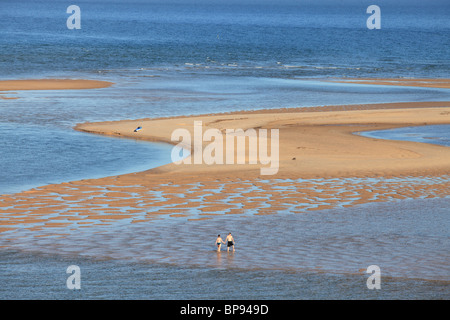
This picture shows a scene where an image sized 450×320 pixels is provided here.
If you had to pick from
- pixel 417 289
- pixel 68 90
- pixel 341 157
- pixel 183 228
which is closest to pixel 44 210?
pixel 183 228

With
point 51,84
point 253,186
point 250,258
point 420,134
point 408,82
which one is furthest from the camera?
point 408,82

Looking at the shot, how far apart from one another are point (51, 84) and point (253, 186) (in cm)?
2959

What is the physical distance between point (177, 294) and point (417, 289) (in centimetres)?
391

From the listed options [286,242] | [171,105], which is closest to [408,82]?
[171,105]

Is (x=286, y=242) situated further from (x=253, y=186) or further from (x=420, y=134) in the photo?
(x=420, y=134)

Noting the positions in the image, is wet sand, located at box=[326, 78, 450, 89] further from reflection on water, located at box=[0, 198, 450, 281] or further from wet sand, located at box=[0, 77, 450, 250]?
reflection on water, located at box=[0, 198, 450, 281]

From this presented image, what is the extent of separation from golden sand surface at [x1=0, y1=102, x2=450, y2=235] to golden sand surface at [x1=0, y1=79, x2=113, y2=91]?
1712 centimetres

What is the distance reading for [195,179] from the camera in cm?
2089

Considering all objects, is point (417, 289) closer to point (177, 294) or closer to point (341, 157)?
point (177, 294)

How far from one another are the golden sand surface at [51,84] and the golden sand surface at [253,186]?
17116 mm

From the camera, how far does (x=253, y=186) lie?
2023 centimetres

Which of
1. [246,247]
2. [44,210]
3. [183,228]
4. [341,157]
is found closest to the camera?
[246,247]

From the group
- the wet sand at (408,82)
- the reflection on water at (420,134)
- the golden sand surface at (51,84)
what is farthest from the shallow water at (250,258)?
the wet sand at (408,82)

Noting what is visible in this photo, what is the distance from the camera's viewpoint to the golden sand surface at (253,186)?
17.5m
